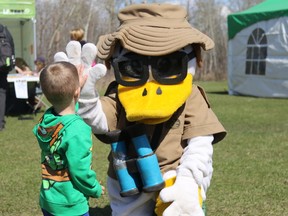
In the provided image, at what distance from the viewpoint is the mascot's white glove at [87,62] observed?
8.21 ft

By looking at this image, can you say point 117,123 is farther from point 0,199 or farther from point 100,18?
point 100,18

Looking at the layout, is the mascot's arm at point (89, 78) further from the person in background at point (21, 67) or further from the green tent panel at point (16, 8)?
the green tent panel at point (16, 8)

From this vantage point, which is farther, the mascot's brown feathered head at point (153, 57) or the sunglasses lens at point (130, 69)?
the sunglasses lens at point (130, 69)

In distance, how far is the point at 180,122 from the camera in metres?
2.71

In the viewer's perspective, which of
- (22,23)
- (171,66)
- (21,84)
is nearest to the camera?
(171,66)

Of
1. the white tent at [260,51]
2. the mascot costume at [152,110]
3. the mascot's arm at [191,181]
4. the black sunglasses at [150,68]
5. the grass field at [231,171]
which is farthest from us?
the white tent at [260,51]

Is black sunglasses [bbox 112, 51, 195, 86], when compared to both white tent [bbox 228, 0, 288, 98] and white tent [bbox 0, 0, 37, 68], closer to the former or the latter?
white tent [bbox 0, 0, 37, 68]

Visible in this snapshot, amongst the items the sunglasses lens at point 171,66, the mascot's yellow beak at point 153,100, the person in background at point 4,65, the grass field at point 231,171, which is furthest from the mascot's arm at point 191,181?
the person in background at point 4,65

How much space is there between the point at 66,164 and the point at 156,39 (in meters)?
0.79

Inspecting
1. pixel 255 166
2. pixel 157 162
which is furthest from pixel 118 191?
pixel 255 166

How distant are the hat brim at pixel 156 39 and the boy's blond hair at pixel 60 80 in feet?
1.12

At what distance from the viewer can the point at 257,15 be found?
13.8 m

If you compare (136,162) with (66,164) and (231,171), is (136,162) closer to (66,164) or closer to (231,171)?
(66,164)

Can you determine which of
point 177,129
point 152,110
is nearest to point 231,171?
point 177,129
